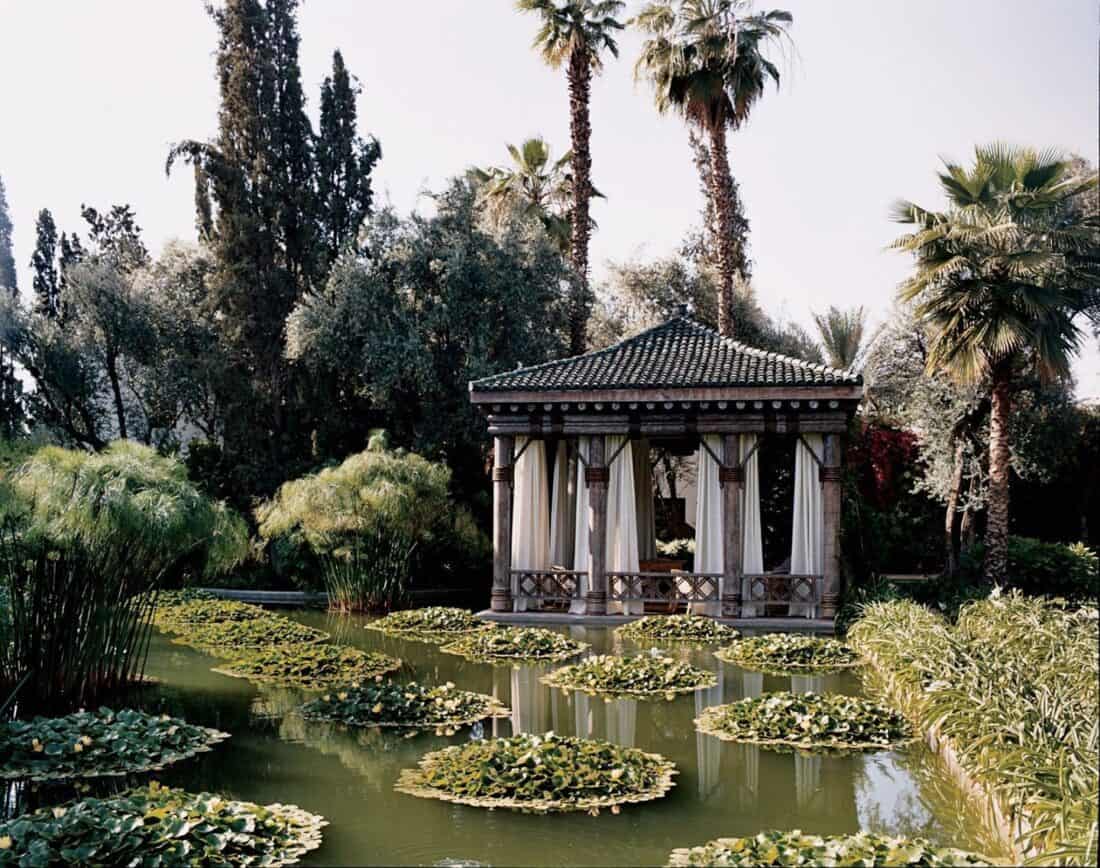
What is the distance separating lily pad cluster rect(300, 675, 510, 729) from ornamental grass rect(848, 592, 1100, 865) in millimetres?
3367

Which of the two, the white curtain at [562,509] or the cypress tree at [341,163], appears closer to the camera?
the white curtain at [562,509]

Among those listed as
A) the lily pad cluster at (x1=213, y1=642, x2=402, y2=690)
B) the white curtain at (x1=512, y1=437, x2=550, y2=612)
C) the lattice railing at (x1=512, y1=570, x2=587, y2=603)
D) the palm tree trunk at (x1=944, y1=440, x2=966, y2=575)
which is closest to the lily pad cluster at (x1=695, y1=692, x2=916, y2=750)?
the lily pad cluster at (x1=213, y1=642, x2=402, y2=690)

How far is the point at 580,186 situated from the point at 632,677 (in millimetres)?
15238

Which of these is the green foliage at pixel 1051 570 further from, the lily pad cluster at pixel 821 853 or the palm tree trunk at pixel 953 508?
the lily pad cluster at pixel 821 853

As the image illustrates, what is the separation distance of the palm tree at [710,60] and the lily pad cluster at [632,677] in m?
11.8

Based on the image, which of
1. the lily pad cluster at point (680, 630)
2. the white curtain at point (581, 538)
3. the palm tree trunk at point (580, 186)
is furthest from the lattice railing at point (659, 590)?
the palm tree trunk at point (580, 186)

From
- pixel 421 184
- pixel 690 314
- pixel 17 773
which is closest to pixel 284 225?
pixel 421 184

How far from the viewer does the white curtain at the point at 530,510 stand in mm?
15633

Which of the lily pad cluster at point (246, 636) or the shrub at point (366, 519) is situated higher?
the shrub at point (366, 519)

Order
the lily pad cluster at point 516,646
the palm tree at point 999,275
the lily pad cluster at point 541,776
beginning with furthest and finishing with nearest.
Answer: the palm tree at point 999,275 → the lily pad cluster at point 516,646 → the lily pad cluster at point 541,776

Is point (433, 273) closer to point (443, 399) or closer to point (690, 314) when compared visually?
point (443, 399)

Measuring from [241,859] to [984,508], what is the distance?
18.8m

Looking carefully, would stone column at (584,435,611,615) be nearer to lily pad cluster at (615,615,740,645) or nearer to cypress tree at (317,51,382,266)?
lily pad cluster at (615,615,740,645)

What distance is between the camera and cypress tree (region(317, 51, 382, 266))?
25.5m
